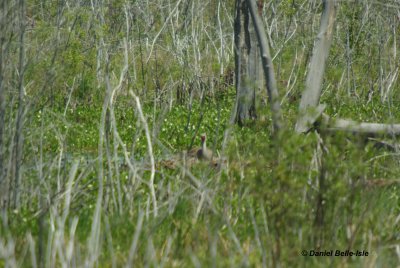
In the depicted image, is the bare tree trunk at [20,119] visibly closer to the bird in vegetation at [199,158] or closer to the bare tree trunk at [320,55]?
the bird in vegetation at [199,158]

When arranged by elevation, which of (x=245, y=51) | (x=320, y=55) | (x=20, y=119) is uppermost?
(x=20, y=119)

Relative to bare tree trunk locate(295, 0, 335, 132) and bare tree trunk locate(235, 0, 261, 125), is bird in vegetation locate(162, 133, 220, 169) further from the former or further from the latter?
bare tree trunk locate(235, 0, 261, 125)

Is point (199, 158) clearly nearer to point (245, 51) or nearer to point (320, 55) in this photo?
point (320, 55)

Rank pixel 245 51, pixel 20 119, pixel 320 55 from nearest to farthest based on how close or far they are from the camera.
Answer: pixel 20 119
pixel 320 55
pixel 245 51

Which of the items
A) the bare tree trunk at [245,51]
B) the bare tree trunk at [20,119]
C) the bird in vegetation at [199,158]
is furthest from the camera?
the bare tree trunk at [245,51]

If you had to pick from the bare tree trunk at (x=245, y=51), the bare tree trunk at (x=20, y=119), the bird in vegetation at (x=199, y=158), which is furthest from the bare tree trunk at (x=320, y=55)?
the bare tree trunk at (x=245, y=51)

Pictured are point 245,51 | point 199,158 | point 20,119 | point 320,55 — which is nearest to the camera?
point 20,119

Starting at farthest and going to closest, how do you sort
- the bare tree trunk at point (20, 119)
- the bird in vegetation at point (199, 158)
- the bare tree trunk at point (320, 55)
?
the bare tree trunk at point (320, 55) < the bird in vegetation at point (199, 158) < the bare tree trunk at point (20, 119)

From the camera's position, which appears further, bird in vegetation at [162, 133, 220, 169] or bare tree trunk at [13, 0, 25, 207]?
bird in vegetation at [162, 133, 220, 169]

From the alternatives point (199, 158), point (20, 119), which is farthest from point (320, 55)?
point (20, 119)

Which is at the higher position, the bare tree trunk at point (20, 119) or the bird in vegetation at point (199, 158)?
the bare tree trunk at point (20, 119)

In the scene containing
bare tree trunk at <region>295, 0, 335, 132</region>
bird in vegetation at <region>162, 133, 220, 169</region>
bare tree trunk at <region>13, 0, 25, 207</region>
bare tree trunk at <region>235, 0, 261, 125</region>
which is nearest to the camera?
bare tree trunk at <region>13, 0, 25, 207</region>

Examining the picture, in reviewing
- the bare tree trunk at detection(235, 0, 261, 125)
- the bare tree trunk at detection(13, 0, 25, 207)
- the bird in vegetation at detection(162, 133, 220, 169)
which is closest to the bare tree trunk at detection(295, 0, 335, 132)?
the bird in vegetation at detection(162, 133, 220, 169)

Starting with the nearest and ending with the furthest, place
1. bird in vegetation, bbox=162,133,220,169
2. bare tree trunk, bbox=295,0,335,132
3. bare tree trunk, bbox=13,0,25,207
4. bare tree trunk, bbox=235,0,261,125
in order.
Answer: bare tree trunk, bbox=13,0,25,207, bird in vegetation, bbox=162,133,220,169, bare tree trunk, bbox=295,0,335,132, bare tree trunk, bbox=235,0,261,125
